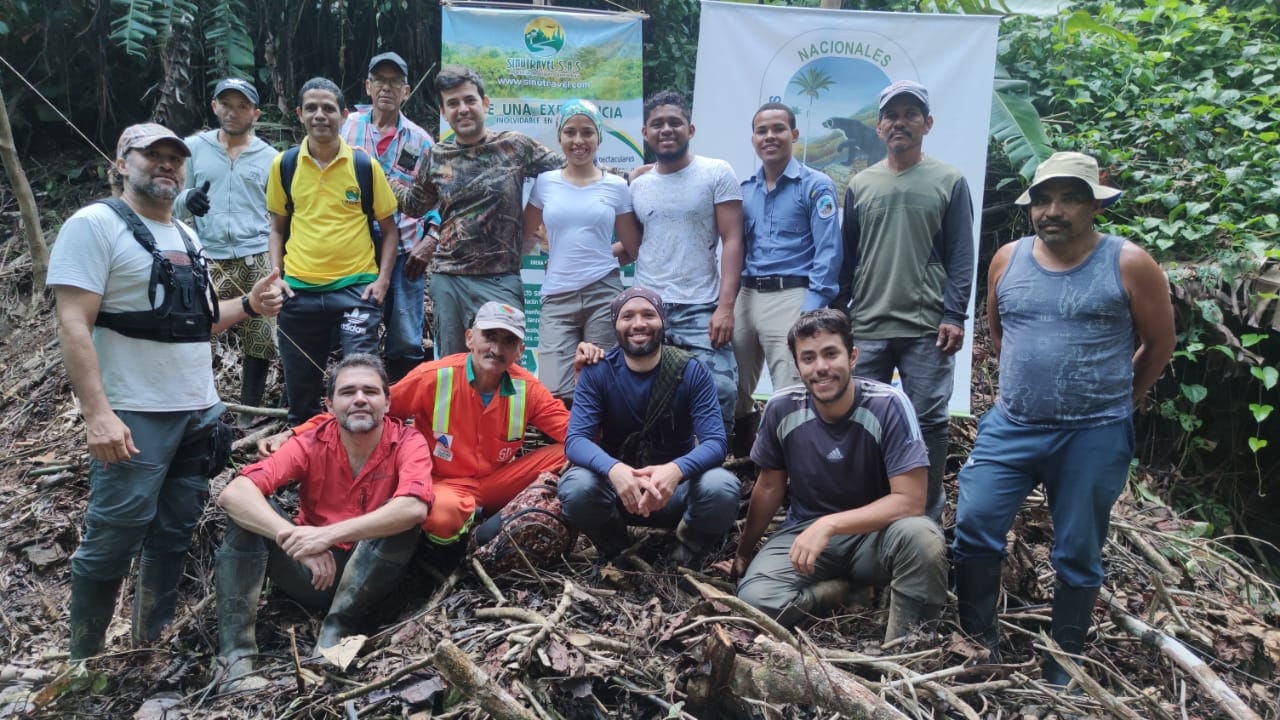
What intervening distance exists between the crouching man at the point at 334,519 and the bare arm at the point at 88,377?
54cm

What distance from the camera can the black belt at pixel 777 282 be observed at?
14.8 feet

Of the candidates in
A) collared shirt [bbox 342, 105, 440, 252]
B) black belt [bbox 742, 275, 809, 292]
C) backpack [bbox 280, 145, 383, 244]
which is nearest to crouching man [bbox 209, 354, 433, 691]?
backpack [bbox 280, 145, 383, 244]

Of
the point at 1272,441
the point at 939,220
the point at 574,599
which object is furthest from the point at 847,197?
the point at 1272,441

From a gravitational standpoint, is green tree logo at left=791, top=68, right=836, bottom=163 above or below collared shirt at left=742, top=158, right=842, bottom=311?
above

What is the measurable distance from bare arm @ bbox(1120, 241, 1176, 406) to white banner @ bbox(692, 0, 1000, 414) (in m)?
2.62

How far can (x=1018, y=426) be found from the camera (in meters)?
3.53

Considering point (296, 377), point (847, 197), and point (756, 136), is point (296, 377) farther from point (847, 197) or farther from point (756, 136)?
point (847, 197)

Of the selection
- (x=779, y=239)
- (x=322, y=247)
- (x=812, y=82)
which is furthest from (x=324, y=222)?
(x=812, y=82)

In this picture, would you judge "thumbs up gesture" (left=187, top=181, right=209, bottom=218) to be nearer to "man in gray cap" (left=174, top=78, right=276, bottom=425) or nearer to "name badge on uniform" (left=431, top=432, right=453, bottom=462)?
"man in gray cap" (left=174, top=78, right=276, bottom=425)

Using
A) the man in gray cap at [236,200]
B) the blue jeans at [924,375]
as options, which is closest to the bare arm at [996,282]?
the blue jeans at [924,375]

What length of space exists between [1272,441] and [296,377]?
6.87 metres

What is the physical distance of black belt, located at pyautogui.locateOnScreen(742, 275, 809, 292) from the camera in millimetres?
4516

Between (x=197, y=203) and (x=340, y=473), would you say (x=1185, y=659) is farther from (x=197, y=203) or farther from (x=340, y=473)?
(x=197, y=203)

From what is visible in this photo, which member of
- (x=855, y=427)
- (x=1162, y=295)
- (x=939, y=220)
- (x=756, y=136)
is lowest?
(x=855, y=427)
